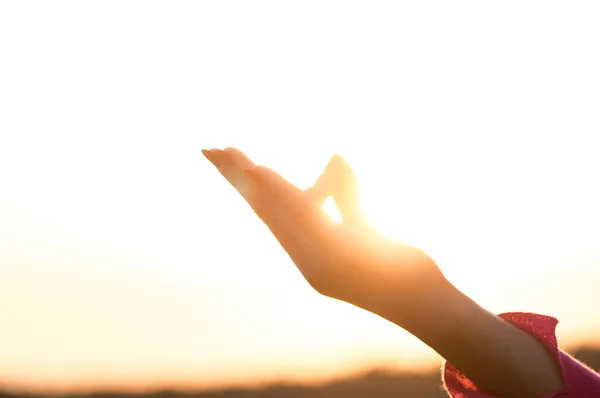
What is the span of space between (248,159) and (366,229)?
48 cm

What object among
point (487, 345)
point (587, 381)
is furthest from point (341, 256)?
point (587, 381)

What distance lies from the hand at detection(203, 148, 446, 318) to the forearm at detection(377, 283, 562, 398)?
0.03 meters

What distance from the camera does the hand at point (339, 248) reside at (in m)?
1.71

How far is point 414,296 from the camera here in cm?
169

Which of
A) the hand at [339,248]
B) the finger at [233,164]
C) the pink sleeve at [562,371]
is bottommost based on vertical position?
the pink sleeve at [562,371]

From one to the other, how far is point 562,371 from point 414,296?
1.49 ft

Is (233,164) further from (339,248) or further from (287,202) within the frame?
(339,248)

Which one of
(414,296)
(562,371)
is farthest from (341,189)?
(562,371)

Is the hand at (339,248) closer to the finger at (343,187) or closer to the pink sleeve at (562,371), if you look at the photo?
the finger at (343,187)

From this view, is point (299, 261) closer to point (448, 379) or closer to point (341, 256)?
point (341, 256)

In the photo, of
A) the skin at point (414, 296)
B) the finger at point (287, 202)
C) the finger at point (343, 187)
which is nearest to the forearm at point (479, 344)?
the skin at point (414, 296)

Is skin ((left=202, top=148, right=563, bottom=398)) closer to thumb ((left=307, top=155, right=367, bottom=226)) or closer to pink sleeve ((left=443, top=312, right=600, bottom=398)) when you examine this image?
pink sleeve ((left=443, top=312, right=600, bottom=398))

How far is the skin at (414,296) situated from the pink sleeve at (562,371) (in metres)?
0.02

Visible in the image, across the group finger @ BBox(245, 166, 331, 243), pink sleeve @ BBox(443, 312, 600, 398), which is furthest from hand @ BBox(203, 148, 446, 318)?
pink sleeve @ BBox(443, 312, 600, 398)
